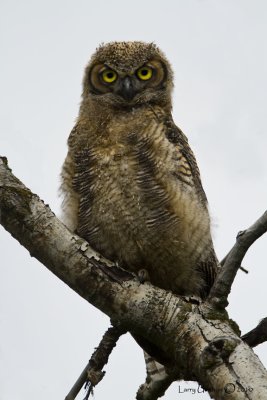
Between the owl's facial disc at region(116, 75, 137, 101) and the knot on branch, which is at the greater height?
the owl's facial disc at region(116, 75, 137, 101)

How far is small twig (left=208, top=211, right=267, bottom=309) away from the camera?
9.99ft

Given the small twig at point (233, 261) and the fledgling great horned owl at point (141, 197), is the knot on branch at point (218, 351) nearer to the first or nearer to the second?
the small twig at point (233, 261)

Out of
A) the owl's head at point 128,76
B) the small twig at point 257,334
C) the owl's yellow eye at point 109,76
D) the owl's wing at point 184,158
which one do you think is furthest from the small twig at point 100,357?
the owl's yellow eye at point 109,76

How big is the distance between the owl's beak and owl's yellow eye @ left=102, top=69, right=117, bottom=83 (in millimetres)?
178

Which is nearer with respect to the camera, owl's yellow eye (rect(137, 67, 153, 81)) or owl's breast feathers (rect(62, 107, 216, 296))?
owl's breast feathers (rect(62, 107, 216, 296))

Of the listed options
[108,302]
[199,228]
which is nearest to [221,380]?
[108,302]

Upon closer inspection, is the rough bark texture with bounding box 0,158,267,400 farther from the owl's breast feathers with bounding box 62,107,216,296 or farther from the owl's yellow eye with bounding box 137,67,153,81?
the owl's yellow eye with bounding box 137,67,153,81

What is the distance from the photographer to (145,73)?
5.45m

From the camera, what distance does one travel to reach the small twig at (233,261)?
3.04 meters

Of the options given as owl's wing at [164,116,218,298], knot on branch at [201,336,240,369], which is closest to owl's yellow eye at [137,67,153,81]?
owl's wing at [164,116,218,298]

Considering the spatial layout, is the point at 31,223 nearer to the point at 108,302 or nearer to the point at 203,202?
the point at 108,302

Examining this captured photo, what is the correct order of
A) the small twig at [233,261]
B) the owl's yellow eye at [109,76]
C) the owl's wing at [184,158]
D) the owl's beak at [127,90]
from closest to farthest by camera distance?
the small twig at [233,261]
the owl's wing at [184,158]
the owl's beak at [127,90]
the owl's yellow eye at [109,76]

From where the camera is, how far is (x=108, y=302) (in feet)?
11.1

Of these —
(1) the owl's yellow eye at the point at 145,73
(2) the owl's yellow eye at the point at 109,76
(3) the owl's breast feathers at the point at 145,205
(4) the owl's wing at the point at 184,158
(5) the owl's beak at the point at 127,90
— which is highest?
(1) the owl's yellow eye at the point at 145,73
